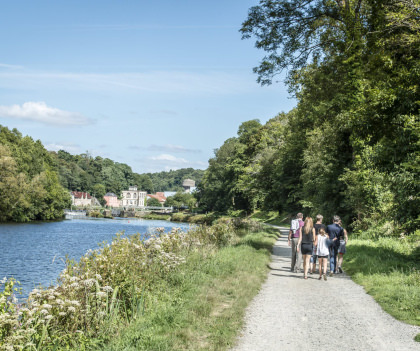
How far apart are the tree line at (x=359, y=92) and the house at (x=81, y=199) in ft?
443

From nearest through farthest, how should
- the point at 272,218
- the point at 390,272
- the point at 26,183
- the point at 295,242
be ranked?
the point at 390,272 → the point at 295,242 → the point at 272,218 → the point at 26,183

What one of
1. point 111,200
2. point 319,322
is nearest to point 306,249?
point 319,322

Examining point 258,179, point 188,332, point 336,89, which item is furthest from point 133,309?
point 258,179

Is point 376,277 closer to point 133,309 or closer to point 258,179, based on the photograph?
point 133,309

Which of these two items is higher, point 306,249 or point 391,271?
point 306,249

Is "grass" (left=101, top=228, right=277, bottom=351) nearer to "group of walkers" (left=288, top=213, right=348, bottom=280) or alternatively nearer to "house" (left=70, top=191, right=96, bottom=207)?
"group of walkers" (left=288, top=213, right=348, bottom=280)

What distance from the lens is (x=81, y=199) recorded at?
525 ft

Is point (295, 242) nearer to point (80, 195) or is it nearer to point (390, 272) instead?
point (390, 272)

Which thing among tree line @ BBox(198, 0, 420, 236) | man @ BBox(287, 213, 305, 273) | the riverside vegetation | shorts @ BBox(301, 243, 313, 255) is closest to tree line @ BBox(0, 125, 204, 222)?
tree line @ BBox(198, 0, 420, 236)

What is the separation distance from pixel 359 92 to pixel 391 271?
6.36 meters

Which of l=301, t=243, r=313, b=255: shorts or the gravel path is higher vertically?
l=301, t=243, r=313, b=255: shorts

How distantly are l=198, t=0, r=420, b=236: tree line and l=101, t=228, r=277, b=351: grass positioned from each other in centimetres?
521

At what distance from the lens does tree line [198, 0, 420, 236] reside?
1259 cm

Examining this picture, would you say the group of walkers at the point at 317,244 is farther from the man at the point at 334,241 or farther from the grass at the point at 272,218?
the grass at the point at 272,218
